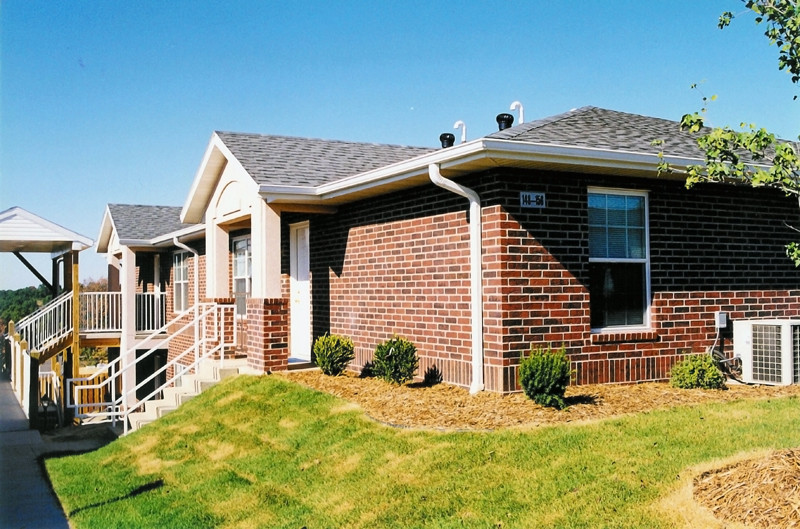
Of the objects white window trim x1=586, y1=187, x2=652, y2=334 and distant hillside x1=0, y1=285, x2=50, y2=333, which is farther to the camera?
distant hillside x1=0, y1=285, x2=50, y2=333

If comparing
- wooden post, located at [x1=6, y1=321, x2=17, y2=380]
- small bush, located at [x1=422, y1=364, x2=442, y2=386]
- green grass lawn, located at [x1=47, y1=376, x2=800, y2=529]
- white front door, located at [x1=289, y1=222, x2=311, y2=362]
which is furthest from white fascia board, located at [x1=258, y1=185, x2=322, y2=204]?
wooden post, located at [x1=6, y1=321, x2=17, y2=380]

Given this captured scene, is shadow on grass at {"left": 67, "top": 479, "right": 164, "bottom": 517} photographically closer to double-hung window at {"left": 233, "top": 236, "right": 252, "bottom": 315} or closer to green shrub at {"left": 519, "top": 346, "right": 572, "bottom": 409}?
green shrub at {"left": 519, "top": 346, "right": 572, "bottom": 409}

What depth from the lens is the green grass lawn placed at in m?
6.21

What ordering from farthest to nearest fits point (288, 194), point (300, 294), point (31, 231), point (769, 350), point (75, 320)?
1. point (75, 320)
2. point (31, 231)
3. point (300, 294)
4. point (288, 194)
5. point (769, 350)

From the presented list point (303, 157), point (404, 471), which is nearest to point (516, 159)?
point (404, 471)

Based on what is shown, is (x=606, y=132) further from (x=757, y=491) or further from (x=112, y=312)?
(x=112, y=312)

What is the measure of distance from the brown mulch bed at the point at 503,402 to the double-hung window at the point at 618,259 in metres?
0.99

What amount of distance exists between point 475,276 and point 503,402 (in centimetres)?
159

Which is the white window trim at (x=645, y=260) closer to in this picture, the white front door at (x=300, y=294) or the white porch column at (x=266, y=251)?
the white porch column at (x=266, y=251)

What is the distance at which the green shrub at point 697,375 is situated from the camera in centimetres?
1012

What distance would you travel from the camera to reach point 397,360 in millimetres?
10648

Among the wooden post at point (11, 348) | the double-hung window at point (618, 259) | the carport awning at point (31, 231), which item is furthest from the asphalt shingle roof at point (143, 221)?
the double-hung window at point (618, 259)

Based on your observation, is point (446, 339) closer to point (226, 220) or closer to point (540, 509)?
point (540, 509)

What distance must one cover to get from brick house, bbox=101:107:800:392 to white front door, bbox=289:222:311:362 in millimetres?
274
